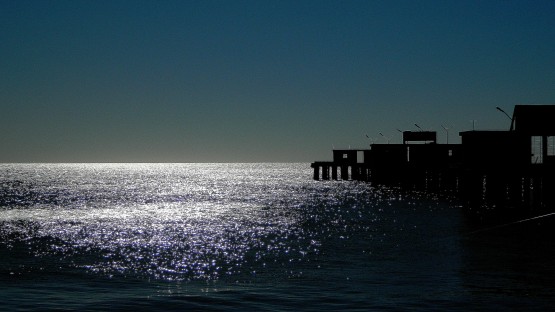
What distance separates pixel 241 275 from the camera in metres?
27.8

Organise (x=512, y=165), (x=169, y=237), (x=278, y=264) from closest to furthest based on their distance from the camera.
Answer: (x=278, y=264), (x=169, y=237), (x=512, y=165)

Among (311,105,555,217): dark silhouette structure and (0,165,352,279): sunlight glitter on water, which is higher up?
(311,105,555,217): dark silhouette structure

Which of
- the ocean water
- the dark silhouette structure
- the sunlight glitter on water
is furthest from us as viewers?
the dark silhouette structure

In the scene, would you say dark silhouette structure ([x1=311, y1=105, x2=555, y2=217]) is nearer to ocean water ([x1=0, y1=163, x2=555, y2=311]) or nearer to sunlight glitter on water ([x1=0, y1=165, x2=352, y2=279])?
ocean water ([x1=0, y1=163, x2=555, y2=311])

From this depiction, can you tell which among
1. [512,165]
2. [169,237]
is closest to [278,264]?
[169,237]

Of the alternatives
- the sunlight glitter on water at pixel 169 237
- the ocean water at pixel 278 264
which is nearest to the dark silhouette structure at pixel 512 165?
the ocean water at pixel 278 264

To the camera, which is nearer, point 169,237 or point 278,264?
point 278,264

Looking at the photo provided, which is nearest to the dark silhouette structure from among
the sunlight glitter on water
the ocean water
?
the ocean water

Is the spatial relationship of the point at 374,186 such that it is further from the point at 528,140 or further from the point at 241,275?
the point at 241,275

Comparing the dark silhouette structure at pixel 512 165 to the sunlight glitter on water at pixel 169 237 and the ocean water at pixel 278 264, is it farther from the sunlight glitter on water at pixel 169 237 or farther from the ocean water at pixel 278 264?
the sunlight glitter on water at pixel 169 237

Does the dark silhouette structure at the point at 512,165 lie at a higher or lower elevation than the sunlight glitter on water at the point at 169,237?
higher

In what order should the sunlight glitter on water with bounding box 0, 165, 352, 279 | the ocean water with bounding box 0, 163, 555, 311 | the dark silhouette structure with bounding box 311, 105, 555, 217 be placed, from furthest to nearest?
the dark silhouette structure with bounding box 311, 105, 555, 217 < the sunlight glitter on water with bounding box 0, 165, 352, 279 < the ocean water with bounding box 0, 163, 555, 311

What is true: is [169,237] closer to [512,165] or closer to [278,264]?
[278,264]

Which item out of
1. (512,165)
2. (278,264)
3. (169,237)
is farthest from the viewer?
(512,165)
